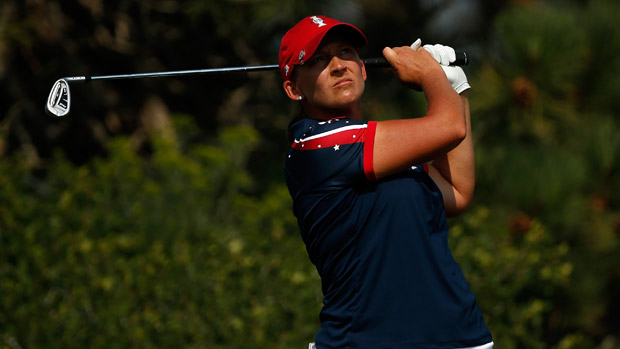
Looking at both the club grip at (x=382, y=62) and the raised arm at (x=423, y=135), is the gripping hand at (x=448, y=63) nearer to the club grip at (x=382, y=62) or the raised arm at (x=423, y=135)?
the club grip at (x=382, y=62)

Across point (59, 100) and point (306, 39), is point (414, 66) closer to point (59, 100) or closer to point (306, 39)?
point (306, 39)

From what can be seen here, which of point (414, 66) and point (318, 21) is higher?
point (318, 21)

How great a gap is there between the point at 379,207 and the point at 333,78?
0.40 m

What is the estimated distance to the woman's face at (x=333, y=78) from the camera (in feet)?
7.69

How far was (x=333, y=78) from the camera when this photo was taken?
7.69 feet

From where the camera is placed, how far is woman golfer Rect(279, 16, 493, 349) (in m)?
2.17

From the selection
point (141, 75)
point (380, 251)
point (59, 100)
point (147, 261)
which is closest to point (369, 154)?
point (380, 251)

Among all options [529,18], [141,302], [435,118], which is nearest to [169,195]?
[141,302]

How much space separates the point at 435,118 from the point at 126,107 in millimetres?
5174

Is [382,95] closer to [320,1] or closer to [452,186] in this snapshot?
[320,1]

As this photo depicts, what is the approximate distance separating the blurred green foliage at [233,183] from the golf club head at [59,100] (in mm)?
1541

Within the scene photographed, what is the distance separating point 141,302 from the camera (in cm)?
465

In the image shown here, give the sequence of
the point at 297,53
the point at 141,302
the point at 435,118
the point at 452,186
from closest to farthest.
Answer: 1. the point at 435,118
2. the point at 297,53
3. the point at 452,186
4. the point at 141,302

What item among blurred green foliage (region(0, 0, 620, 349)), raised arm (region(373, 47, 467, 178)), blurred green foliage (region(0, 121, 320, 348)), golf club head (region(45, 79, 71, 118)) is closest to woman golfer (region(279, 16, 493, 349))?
raised arm (region(373, 47, 467, 178))
